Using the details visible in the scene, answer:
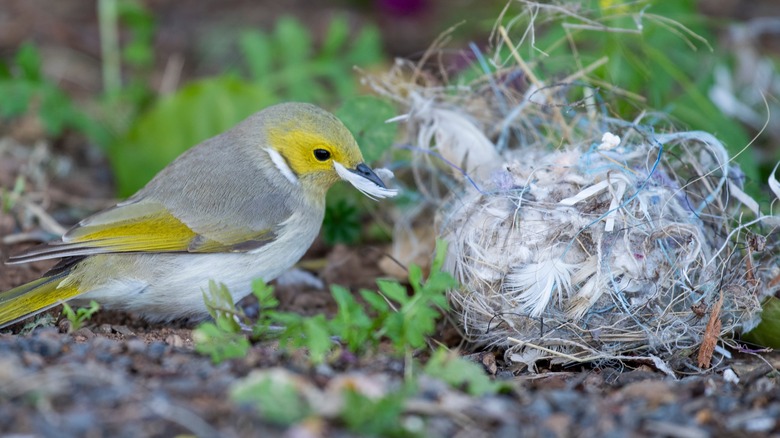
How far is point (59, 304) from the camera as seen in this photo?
161 inches

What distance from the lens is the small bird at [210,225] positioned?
402cm

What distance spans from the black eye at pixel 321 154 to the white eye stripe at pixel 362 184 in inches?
2.2

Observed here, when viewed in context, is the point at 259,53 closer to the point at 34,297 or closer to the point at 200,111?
the point at 200,111

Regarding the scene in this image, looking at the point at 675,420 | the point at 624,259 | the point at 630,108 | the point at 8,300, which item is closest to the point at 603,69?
the point at 630,108

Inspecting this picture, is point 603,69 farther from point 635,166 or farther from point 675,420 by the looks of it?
point 675,420

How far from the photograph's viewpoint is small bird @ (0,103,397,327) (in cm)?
402

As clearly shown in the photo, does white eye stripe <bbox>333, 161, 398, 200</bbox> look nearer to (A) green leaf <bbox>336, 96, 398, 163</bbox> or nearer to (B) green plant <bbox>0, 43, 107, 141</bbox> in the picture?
(A) green leaf <bbox>336, 96, 398, 163</bbox>

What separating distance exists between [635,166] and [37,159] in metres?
3.64

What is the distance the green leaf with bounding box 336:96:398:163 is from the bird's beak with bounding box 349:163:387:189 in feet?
0.82

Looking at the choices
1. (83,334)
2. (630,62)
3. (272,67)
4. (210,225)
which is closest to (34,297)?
(83,334)

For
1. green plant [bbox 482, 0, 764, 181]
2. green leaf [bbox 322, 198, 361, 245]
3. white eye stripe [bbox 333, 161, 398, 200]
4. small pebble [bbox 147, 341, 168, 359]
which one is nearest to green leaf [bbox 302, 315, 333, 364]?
small pebble [bbox 147, 341, 168, 359]

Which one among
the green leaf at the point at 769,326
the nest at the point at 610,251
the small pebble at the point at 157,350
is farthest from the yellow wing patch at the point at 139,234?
the green leaf at the point at 769,326

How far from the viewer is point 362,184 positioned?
4258 millimetres

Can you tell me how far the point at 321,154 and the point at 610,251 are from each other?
1.52 meters
